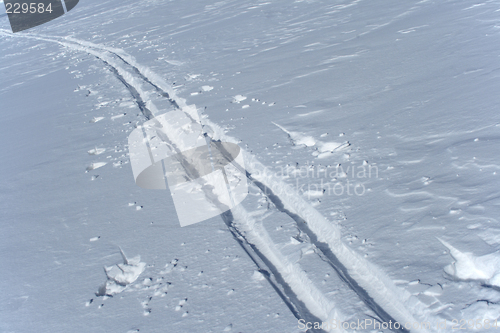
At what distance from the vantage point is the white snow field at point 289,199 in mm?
1859

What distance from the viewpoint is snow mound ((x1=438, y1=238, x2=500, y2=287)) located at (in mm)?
1767

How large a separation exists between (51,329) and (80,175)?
1.72 m

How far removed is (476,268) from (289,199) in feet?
3.83

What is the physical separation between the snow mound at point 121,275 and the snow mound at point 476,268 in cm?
170

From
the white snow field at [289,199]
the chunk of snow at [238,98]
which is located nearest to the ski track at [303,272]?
the white snow field at [289,199]

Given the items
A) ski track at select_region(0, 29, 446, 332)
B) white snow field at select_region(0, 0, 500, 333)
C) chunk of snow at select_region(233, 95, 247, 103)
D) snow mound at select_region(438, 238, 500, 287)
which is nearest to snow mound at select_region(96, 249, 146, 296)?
white snow field at select_region(0, 0, 500, 333)

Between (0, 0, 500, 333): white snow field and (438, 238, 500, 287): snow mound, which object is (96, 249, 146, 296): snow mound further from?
(438, 238, 500, 287): snow mound

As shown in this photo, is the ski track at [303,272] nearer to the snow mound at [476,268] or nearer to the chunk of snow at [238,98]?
the snow mound at [476,268]

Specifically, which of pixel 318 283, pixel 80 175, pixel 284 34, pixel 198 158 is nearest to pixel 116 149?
pixel 80 175

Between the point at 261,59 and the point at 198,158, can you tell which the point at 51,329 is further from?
the point at 261,59

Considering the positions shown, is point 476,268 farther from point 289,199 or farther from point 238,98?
point 238,98

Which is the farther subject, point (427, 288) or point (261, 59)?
point (261, 59)

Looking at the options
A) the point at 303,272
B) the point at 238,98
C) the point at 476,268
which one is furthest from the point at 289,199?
the point at 238,98

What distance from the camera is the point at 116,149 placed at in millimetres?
3695
